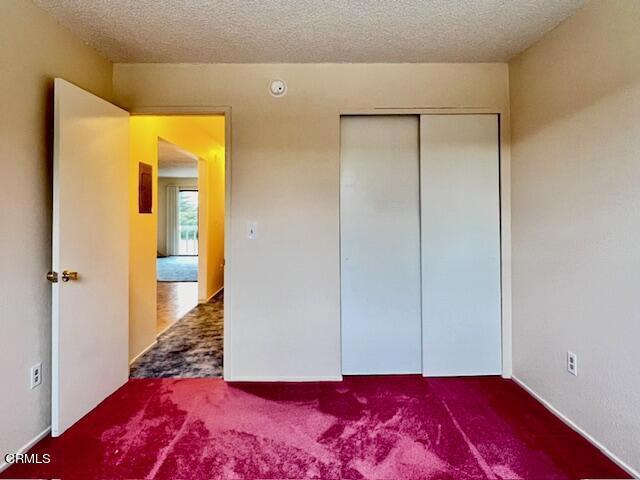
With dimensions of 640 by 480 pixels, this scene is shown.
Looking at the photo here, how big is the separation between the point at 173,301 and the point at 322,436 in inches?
170

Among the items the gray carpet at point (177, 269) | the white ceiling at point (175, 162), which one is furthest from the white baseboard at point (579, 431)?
the gray carpet at point (177, 269)

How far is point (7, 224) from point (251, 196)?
1.40 metres

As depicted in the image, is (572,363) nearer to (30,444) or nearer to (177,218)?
(30,444)

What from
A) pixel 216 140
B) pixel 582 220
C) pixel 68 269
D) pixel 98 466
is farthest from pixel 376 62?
pixel 216 140

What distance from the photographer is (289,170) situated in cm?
265

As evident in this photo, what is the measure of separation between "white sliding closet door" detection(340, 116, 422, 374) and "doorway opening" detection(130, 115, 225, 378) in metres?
1.21

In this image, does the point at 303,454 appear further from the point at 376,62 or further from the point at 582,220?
the point at 376,62

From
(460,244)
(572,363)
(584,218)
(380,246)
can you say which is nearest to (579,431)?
(572,363)

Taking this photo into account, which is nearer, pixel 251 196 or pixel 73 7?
pixel 73 7

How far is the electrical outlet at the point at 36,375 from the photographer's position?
6.20 ft

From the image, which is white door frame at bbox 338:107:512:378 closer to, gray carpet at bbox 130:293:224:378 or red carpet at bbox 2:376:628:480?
red carpet at bbox 2:376:628:480

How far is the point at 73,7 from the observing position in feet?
6.32

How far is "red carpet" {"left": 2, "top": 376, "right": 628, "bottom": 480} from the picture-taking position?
5.55 feet

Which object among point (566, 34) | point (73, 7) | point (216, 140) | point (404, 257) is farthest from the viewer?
point (216, 140)
